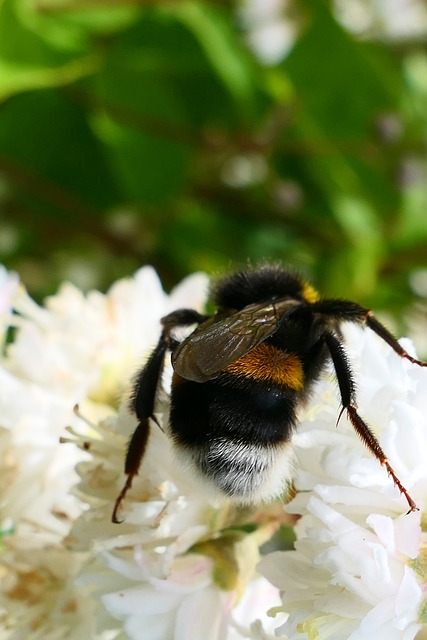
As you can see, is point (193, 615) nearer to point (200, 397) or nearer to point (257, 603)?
point (257, 603)

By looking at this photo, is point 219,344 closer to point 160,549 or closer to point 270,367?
point 270,367

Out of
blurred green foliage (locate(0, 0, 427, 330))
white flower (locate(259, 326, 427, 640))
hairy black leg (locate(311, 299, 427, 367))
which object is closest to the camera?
white flower (locate(259, 326, 427, 640))

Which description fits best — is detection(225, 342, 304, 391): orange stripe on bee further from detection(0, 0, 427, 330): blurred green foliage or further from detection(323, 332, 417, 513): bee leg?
detection(0, 0, 427, 330): blurred green foliage

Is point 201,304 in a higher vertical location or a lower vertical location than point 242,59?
lower

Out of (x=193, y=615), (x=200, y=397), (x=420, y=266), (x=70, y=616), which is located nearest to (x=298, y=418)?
(x=200, y=397)

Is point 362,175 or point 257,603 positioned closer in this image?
point 257,603

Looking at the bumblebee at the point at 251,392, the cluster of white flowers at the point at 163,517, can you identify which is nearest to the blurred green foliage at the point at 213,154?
the cluster of white flowers at the point at 163,517

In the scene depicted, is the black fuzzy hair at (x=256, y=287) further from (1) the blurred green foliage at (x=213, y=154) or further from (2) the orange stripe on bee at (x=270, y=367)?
(1) the blurred green foliage at (x=213, y=154)

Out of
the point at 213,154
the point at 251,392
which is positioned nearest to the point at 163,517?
the point at 251,392

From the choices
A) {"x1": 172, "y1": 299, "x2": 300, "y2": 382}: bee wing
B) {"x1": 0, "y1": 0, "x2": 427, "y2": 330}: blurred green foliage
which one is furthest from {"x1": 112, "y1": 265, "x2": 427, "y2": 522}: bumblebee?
{"x1": 0, "y1": 0, "x2": 427, "y2": 330}: blurred green foliage
